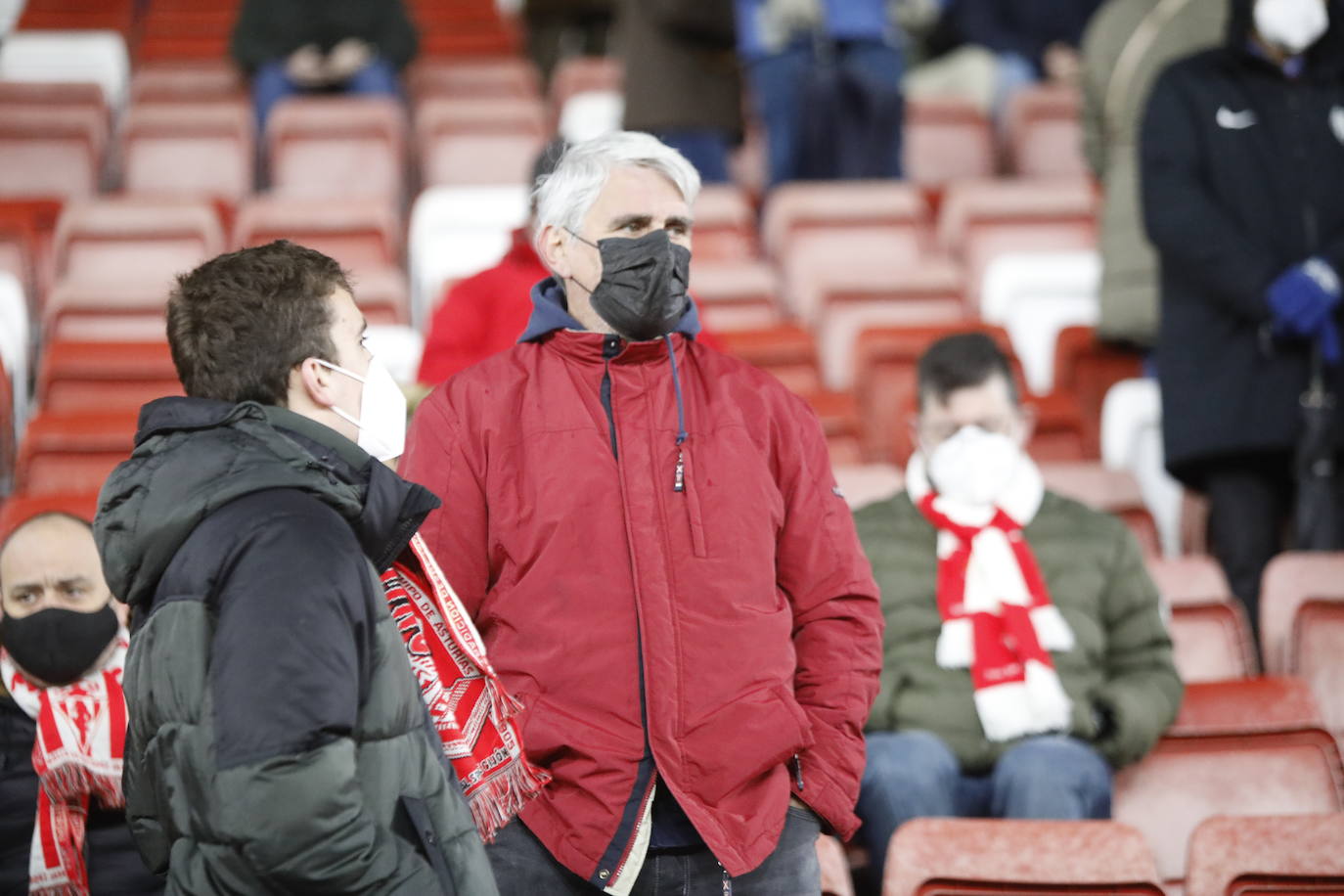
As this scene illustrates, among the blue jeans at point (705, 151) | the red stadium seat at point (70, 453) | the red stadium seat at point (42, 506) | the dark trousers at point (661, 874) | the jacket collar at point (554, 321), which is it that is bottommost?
the dark trousers at point (661, 874)

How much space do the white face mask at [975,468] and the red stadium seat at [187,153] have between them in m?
3.56

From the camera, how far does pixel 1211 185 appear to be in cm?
411

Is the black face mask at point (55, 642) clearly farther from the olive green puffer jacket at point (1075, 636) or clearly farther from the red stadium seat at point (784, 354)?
the red stadium seat at point (784, 354)

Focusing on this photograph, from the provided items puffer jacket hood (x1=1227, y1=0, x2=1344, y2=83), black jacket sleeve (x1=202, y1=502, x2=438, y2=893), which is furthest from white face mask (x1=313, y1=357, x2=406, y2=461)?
puffer jacket hood (x1=1227, y1=0, x2=1344, y2=83)

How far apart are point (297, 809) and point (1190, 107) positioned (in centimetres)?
319

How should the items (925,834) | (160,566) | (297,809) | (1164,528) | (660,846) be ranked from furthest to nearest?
(1164,528), (925,834), (660,846), (160,566), (297,809)

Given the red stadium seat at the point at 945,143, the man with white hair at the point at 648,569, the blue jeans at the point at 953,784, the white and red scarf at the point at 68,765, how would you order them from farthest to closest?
1. the red stadium seat at the point at 945,143
2. the blue jeans at the point at 953,784
3. the white and red scarf at the point at 68,765
4. the man with white hair at the point at 648,569

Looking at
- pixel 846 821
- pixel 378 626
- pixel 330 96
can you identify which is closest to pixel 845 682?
pixel 846 821

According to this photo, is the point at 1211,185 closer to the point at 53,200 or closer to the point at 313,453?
the point at 313,453

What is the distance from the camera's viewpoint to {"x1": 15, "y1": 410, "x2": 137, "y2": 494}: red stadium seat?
12.7 feet

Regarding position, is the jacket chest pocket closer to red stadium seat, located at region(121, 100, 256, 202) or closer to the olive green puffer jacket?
the olive green puffer jacket

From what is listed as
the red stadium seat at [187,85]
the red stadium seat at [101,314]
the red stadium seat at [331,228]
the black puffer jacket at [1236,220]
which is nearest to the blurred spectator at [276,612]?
the black puffer jacket at [1236,220]

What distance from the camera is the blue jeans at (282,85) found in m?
6.48

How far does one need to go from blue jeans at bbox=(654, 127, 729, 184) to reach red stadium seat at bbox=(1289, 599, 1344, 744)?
8.57 feet
